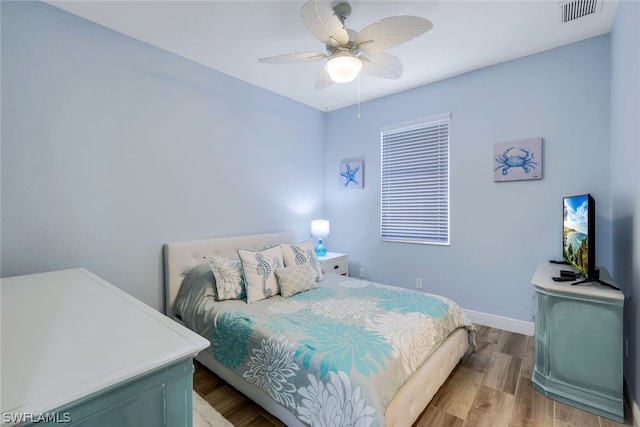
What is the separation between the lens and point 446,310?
6.95 feet


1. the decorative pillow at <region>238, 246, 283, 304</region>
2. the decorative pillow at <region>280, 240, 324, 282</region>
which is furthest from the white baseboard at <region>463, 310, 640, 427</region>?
the decorative pillow at <region>238, 246, 283, 304</region>

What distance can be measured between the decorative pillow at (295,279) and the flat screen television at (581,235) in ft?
6.21

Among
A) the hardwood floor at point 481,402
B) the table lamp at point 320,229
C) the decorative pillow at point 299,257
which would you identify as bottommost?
the hardwood floor at point 481,402

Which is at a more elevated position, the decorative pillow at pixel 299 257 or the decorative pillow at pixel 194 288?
the decorative pillow at pixel 299 257

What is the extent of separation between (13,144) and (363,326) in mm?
2597

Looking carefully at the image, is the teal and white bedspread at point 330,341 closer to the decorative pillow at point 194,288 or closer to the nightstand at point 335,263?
the decorative pillow at point 194,288

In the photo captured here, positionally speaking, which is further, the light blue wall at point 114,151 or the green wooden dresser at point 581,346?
the light blue wall at point 114,151

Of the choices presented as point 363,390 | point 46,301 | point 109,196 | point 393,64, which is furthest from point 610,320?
point 109,196

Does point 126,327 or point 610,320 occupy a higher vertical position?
point 126,327

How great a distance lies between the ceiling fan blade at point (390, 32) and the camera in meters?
1.61

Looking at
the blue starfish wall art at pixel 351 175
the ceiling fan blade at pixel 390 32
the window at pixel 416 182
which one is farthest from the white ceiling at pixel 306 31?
the blue starfish wall art at pixel 351 175

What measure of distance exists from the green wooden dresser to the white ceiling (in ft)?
6.47

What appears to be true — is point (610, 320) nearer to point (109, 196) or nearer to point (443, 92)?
point (443, 92)

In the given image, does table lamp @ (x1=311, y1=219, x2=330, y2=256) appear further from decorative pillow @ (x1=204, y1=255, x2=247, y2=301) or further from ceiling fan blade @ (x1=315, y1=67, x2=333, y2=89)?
ceiling fan blade @ (x1=315, y1=67, x2=333, y2=89)
